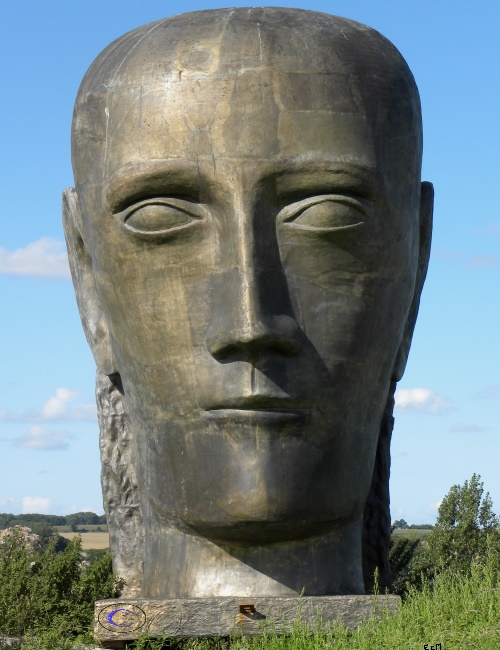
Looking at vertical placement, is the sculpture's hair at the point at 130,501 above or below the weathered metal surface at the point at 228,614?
above

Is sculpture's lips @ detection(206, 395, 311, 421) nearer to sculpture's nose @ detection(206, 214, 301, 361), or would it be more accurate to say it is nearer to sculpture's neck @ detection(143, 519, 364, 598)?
sculpture's nose @ detection(206, 214, 301, 361)

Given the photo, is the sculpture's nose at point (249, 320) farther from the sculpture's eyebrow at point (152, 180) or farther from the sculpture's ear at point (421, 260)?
the sculpture's ear at point (421, 260)

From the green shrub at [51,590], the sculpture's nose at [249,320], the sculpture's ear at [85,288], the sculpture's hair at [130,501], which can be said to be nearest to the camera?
the sculpture's nose at [249,320]

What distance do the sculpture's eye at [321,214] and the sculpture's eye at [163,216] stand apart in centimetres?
52

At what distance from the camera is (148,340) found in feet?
24.1

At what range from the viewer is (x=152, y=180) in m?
7.15

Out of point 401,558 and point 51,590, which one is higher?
point 401,558

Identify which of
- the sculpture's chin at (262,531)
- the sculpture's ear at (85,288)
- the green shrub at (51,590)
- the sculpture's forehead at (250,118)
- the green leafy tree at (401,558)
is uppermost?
the sculpture's forehead at (250,118)

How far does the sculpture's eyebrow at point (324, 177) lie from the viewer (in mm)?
7059

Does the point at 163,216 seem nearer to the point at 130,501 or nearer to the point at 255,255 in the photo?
the point at 255,255

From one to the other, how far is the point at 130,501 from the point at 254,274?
2272 millimetres

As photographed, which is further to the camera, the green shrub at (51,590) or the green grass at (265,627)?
the green shrub at (51,590)

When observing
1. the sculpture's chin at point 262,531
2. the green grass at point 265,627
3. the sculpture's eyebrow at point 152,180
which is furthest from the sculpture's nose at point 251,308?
the green grass at point 265,627

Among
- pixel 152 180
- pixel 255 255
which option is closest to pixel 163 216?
pixel 152 180
